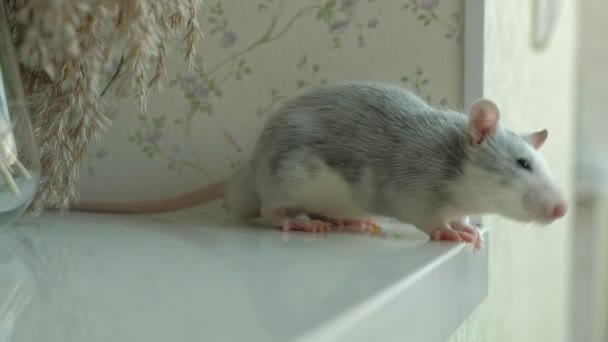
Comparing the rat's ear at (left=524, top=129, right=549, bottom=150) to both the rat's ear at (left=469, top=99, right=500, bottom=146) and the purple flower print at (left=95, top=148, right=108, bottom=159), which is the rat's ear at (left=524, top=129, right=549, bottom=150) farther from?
the purple flower print at (left=95, top=148, right=108, bottom=159)

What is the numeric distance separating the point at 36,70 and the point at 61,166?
105 mm

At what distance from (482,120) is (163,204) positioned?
45 cm

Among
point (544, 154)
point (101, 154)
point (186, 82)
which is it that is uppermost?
point (186, 82)

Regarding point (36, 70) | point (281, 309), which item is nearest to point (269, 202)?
point (36, 70)

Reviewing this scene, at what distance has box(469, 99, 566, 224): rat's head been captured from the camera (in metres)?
0.80

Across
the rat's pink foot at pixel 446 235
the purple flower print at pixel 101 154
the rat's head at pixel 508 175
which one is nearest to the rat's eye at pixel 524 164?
the rat's head at pixel 508 175

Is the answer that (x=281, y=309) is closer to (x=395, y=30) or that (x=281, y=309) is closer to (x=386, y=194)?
(x=386, y=194)

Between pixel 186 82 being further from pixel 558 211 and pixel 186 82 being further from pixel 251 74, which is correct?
pixel 558 211

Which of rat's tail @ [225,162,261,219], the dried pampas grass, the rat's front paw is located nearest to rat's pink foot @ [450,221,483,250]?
the rat's front paw

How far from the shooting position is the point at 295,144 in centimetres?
88

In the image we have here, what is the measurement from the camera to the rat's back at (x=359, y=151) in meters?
0.83

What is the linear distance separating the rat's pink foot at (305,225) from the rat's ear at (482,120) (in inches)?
7.6

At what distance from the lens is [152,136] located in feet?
3.54

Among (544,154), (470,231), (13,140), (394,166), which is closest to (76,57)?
(13,140)
